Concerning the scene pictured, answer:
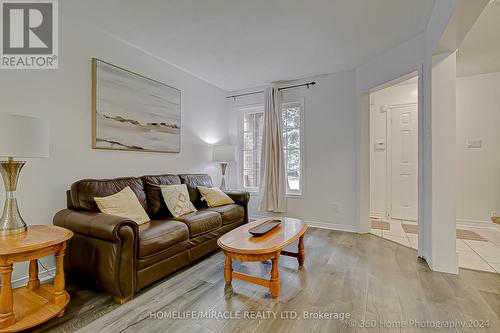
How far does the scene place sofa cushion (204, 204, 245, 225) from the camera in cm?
300

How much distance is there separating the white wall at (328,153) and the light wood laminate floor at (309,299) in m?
1.30

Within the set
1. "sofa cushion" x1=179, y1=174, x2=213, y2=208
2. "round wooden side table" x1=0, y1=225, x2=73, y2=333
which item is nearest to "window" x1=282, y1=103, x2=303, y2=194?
"sofa cushion" x1=179, y1=174, x2=213, y2=208

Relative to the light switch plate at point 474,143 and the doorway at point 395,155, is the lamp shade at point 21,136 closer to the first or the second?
the doorway at point 395,155

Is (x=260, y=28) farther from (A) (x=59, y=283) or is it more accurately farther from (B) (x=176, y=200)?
(A) (x=59, y=283)

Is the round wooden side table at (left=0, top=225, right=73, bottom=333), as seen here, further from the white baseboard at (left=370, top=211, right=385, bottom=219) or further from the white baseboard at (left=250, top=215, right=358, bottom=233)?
the white baseboard at (left=370, top=211, right=385, bottom=219)

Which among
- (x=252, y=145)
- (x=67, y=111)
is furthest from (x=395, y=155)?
(x=67, y=111)

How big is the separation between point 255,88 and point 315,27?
206cm

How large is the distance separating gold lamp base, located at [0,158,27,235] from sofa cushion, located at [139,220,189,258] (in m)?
0.81

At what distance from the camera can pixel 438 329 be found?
1541 mm

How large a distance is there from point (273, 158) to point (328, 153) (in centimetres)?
93

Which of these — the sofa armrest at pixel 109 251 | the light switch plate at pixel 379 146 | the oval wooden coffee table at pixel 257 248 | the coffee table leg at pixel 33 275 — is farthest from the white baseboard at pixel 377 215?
the coffee table leg at pixel 33 275

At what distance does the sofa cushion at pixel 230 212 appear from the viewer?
3.00m

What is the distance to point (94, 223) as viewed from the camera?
6.03ft

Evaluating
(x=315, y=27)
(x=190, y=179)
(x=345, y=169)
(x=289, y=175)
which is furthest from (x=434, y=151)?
(x=190, y=179)
